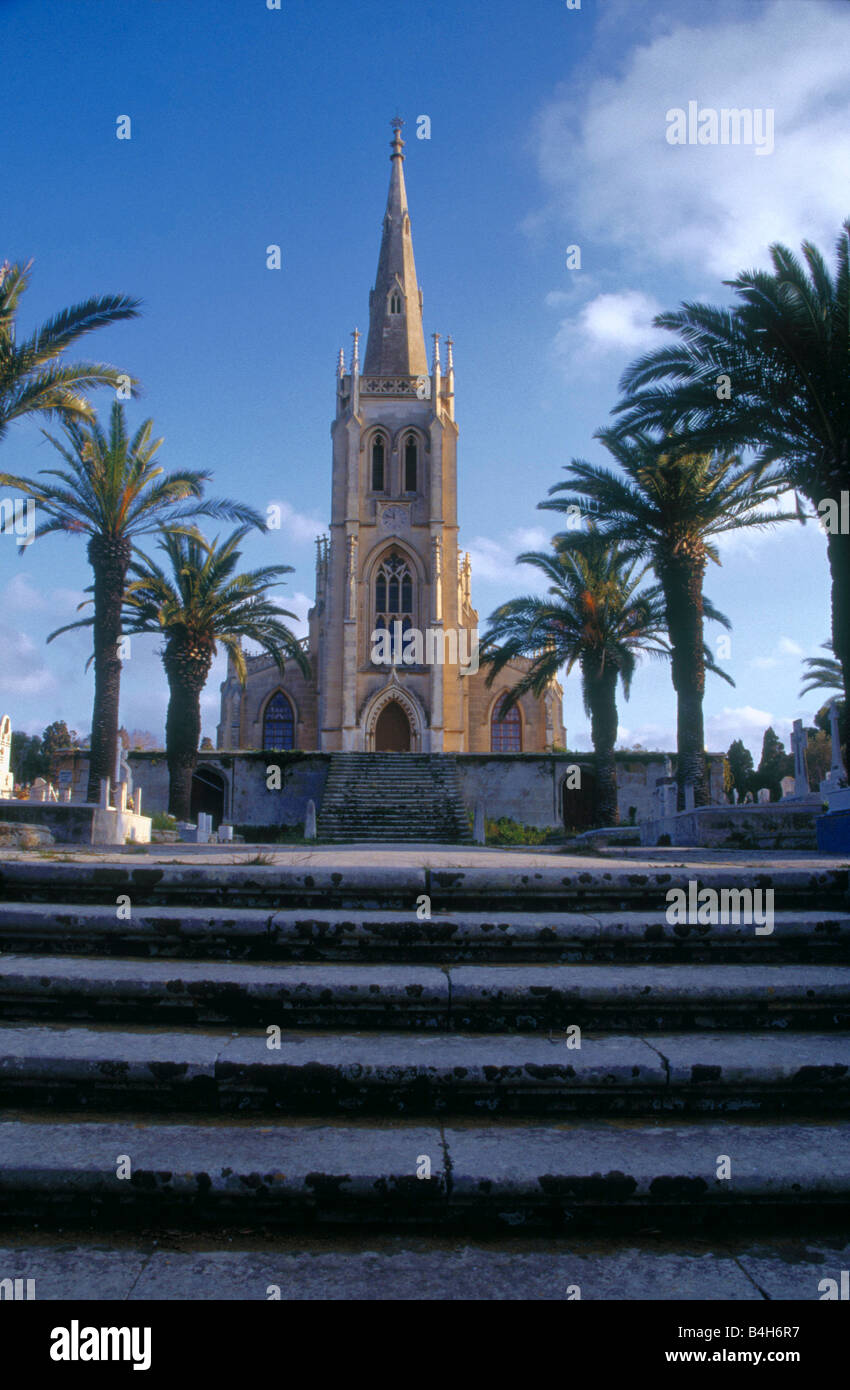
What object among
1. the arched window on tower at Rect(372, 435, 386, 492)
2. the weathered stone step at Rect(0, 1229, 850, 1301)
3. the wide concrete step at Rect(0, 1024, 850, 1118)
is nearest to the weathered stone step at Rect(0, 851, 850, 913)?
the wide concrete step at Rect(0, 1024, 850, 1118)

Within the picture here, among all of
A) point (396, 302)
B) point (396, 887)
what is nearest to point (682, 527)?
point (396, 887)

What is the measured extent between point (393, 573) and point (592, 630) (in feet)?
66.1

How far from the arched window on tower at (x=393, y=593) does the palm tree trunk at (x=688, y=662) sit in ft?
78.7

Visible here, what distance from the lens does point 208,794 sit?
3312 cm

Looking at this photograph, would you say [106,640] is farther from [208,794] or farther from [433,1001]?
[433,1001]

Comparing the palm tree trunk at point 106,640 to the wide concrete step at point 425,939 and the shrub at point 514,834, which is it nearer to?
the shrub at point 514,834

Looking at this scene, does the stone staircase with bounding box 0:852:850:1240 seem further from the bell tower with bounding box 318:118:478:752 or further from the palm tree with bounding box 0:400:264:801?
the bell tower with bounding box 318:118:478:752

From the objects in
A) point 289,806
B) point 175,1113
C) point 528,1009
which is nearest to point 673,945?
point 528,1009

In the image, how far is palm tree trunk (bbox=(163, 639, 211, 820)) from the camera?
85.7 ft

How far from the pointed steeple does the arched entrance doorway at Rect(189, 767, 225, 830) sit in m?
24.9

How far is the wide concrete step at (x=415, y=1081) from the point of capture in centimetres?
270

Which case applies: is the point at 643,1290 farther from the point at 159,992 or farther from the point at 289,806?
the point at 289,806

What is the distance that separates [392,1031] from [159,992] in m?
0.83
